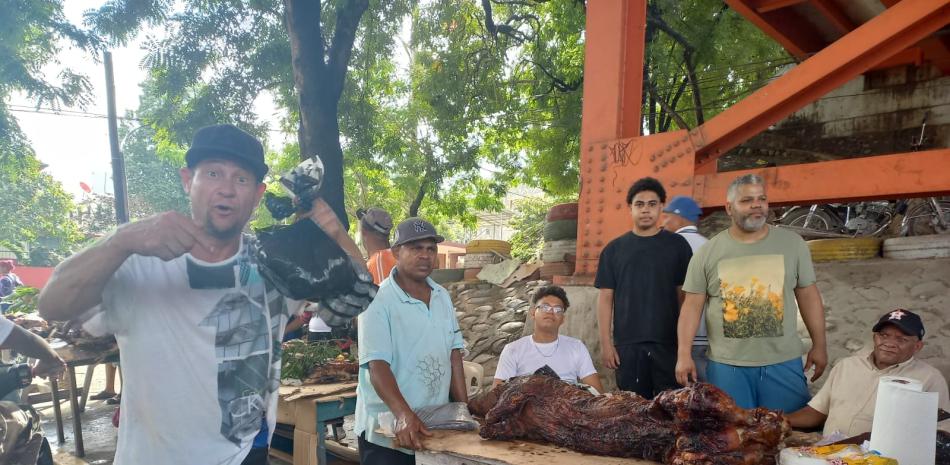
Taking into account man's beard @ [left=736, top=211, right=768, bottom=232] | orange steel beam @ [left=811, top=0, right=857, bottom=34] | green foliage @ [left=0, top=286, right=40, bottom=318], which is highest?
orange steel beam @ [left=811, top=0, right=857, bottom=34]

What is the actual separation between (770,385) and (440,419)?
191 cm

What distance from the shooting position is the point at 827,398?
10.7 ft

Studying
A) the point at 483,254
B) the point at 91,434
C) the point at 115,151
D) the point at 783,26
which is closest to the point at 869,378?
the point at 115,151

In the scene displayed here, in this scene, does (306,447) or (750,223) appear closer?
(750,223)

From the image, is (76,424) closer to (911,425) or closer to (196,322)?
(196,322)

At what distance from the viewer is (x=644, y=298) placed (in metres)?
3.63

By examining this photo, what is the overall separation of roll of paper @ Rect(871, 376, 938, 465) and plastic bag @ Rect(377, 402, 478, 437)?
172cm

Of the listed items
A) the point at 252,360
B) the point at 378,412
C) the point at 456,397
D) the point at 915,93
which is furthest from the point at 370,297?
the point at 915,93

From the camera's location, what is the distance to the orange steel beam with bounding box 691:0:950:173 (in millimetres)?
4109

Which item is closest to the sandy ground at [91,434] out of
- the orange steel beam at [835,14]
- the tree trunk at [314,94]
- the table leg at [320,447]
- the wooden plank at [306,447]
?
the wooden plank at [306,447]

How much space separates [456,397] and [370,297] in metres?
1.19

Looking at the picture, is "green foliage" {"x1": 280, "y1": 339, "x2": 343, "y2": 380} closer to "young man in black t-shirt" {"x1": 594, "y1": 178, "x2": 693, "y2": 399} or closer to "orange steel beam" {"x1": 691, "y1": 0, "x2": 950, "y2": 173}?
"young man in black t-shirt" {"x1": 594, "y1": 178, "x2": 693, "y2": 399}

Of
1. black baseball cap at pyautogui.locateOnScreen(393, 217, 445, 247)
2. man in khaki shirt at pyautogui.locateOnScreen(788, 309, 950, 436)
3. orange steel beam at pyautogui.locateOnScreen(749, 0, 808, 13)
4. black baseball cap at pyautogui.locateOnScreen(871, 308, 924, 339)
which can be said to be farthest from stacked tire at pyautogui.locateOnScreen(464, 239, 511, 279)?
black baseball cap at pyautogui.locateOnScreen(871, 308, 924, 339)

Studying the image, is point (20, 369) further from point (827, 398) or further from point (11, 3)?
point (827, 398)
